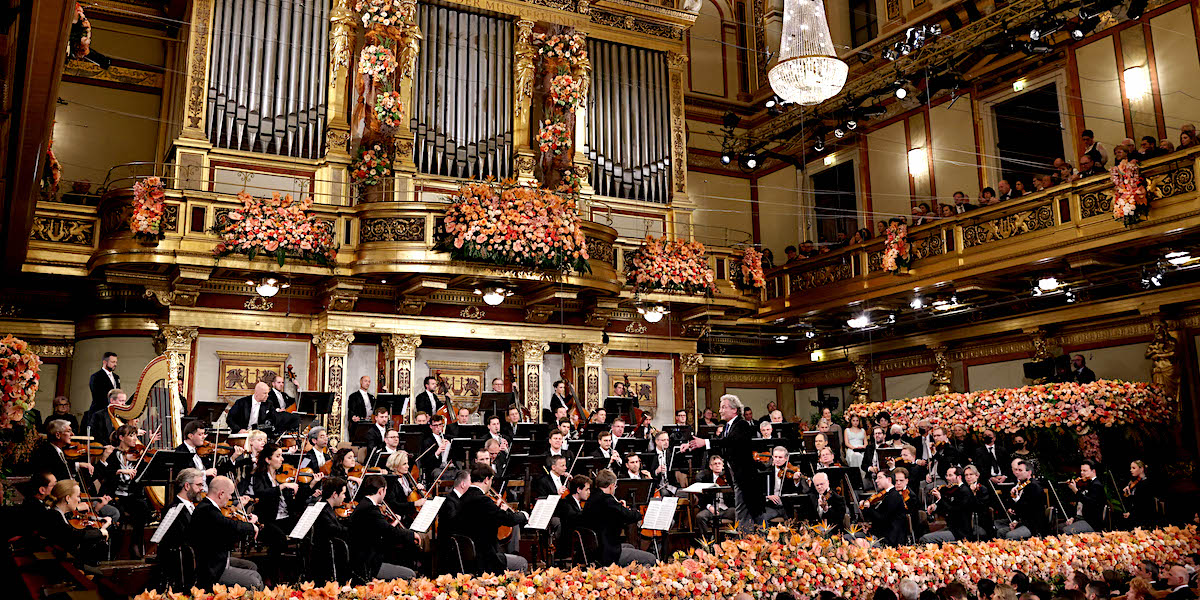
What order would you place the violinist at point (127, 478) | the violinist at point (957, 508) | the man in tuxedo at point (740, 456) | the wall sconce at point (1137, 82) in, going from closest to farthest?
the violinist at point (127, 478) → the man in tuxedo at point (740, 456) → the violinist at point (957, 508) → the wall sconce at point (1137, 82)

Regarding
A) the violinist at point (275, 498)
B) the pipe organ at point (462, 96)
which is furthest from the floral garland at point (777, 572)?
the pipe organ at point (462, 96)

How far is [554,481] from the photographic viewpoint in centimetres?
848

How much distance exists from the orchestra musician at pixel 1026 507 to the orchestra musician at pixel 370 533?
692cm

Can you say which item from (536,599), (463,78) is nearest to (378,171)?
(463,78)

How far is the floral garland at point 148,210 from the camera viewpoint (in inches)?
429

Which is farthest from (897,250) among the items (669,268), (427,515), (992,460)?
(427,515)

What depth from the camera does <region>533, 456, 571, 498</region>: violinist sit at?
8.34 metres

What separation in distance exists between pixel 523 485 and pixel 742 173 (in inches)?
499

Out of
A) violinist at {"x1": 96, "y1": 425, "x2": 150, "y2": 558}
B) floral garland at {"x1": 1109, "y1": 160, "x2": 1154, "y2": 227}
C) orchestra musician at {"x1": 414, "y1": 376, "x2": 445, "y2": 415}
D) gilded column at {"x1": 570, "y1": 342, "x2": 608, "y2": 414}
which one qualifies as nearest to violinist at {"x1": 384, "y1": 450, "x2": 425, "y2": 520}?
violinist at {"x1": 96, "y1": 425, "x2": 150, "y2": 558}

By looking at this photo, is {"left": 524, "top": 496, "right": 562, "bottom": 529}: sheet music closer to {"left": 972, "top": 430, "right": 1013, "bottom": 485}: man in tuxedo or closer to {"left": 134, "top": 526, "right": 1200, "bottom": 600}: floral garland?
{"left": 134, "top": 526, "right": 1200, "bottom": 600}: floral garland

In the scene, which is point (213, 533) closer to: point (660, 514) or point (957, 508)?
point (660, 514)

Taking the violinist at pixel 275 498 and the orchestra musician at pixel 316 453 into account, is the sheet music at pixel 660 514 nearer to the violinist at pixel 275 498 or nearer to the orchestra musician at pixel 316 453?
the violinist at pixel 275 498

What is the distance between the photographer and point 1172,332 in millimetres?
13797

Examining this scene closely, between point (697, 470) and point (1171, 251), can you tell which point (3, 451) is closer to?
point (697, 470)
